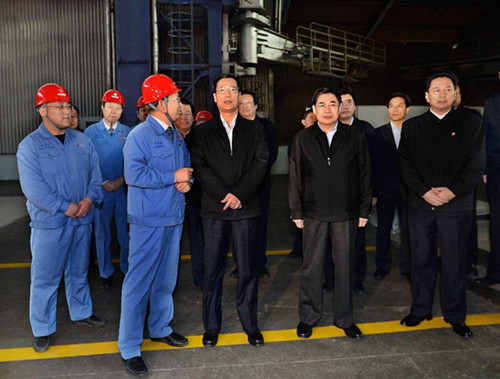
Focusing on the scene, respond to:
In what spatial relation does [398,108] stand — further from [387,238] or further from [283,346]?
[283,346]

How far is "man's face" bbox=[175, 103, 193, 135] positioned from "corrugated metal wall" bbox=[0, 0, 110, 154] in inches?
416

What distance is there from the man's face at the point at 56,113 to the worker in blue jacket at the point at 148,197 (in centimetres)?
75

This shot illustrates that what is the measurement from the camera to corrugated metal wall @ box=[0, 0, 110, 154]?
14.2 m

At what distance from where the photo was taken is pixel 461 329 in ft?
11.6

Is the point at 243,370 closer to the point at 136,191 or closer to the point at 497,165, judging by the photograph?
the point at 136,191

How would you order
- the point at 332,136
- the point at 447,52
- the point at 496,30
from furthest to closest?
the point at 447,52
the point at 496,30
the point at 332,136

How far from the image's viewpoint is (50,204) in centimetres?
331

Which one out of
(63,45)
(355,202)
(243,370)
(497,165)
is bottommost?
(243,370)

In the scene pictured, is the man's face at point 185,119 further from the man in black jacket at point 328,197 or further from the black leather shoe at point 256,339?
the black leather shoe at point 256,339

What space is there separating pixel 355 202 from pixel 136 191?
5.87 ft

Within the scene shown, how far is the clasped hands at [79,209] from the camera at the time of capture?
341cm

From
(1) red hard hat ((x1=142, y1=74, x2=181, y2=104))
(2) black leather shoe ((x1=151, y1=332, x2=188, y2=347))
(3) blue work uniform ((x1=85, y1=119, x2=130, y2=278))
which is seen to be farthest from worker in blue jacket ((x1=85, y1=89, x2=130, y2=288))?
(1) red hard hat ((x1=142, y1=74, x2=181, y2=104))

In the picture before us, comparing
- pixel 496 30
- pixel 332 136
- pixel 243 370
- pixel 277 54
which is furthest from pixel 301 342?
pixel 496 30

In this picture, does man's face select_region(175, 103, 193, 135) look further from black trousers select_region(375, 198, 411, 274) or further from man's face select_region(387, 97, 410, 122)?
black trousers select_region(375, 198, 411, 274)
